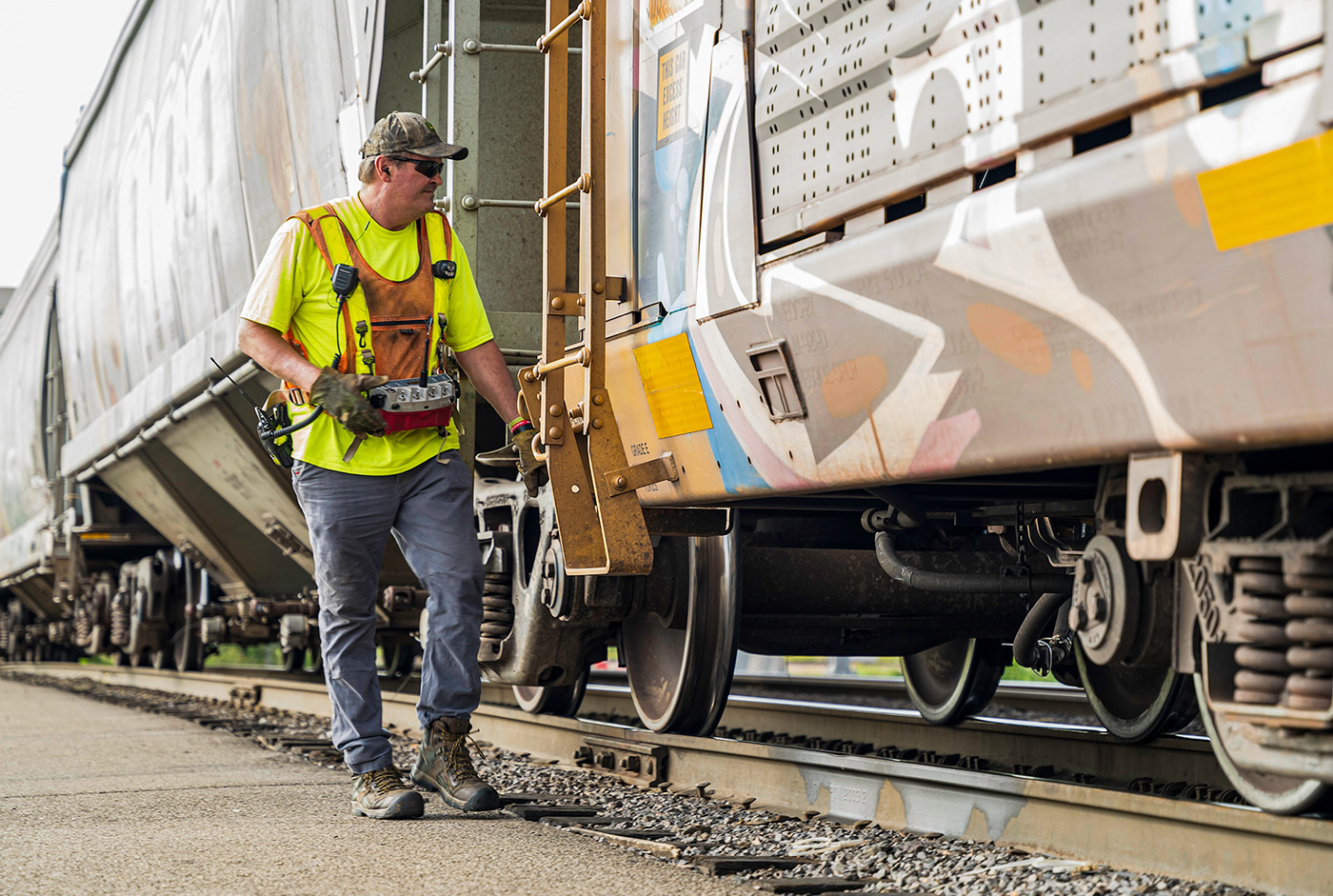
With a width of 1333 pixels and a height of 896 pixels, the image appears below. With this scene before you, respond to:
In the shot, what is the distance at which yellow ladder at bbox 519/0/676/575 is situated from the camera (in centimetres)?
374

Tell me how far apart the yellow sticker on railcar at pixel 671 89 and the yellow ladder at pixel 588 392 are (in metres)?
0.16

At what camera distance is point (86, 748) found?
6234mm

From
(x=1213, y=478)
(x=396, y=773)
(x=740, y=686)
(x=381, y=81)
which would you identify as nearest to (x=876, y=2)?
(x=1213, y=478)

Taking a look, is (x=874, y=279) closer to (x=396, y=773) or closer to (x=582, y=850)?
(x=582, y=850)

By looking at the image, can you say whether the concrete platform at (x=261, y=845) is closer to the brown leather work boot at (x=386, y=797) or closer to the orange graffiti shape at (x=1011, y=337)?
the brown leather work boot at (x=386, y=797)

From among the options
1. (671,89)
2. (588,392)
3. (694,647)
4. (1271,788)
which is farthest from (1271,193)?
(694,647)

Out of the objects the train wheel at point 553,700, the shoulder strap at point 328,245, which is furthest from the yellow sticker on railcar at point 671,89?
the train wheel at point 553,700

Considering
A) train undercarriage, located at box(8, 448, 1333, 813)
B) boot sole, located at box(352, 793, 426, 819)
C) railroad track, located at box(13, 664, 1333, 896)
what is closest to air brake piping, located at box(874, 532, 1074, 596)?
train undercarriage, located at box(8, 448, 1333, 813)

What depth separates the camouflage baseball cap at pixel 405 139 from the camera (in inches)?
159

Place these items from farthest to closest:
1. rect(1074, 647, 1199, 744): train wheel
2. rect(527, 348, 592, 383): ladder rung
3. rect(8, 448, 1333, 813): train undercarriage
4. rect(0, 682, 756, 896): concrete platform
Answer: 1. rect(1074, 647, 1199, 744): train wheel
2. rect(527, 348, 592, 383): ladder rung
3. rect(0, 682, 756, 896): concrete platform
4. rect(8, 448, 1333, 813): train undercarriage

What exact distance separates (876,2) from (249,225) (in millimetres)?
5379

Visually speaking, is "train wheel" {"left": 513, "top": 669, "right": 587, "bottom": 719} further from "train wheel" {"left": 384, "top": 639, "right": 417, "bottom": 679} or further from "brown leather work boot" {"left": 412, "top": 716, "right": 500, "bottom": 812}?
"train wheel" {"left": 384, "top": 639, "right": 417, "bottom": 679}

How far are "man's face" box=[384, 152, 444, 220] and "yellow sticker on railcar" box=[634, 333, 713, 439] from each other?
0.88 meters

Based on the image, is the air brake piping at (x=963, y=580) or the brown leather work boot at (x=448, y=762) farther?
the brown leather work boot at (x=448, y=762)
